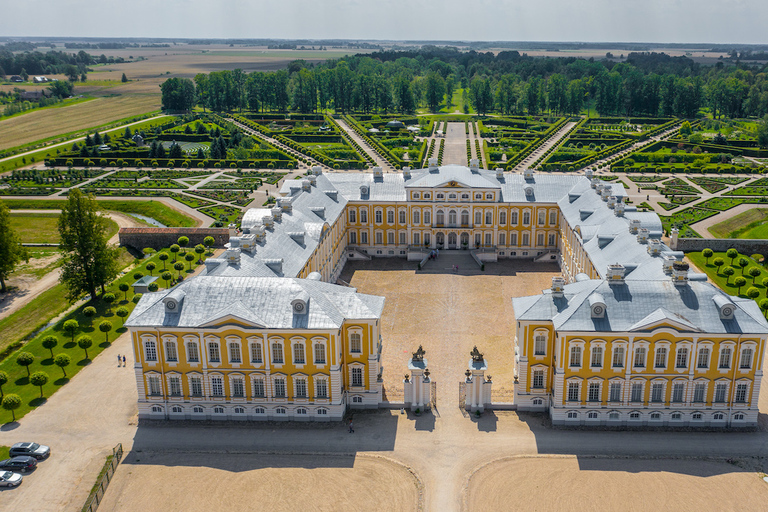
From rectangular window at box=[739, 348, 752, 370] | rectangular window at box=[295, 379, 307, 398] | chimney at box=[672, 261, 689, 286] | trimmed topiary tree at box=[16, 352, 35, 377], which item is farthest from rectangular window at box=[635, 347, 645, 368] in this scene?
trimmed topiary tree at box=[16, 352, 35, 377]

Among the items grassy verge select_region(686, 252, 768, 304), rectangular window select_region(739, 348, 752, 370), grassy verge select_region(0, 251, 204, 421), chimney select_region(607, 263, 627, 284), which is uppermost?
chimney select_region(607, 263, 627, 284)

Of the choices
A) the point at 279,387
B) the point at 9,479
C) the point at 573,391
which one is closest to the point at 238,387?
the point at 279,387

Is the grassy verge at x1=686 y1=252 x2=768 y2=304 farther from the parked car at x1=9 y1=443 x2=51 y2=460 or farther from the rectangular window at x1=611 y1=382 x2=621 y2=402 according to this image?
the parked car at x1=9 y1=443 x2=51 y2=460

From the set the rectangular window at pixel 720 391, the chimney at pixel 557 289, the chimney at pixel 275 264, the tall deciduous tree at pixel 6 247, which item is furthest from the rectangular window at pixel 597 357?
the tall deciduous tree at pixel 6 247

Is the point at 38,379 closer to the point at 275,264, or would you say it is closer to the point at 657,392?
the point at 275,264

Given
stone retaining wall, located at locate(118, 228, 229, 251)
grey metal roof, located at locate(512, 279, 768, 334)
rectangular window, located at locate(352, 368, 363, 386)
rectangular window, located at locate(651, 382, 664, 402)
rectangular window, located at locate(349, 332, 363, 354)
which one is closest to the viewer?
grey metal roof, located at locate(512, 279, 768, 334)

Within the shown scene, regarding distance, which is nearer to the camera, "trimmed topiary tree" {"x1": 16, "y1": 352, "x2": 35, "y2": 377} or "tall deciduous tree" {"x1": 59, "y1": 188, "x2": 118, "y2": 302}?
"trimmed topiary tree" {"x1": 16, "y1": 352, "x2": 35, "y2": 377}

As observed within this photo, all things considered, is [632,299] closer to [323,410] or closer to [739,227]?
[323,410]
